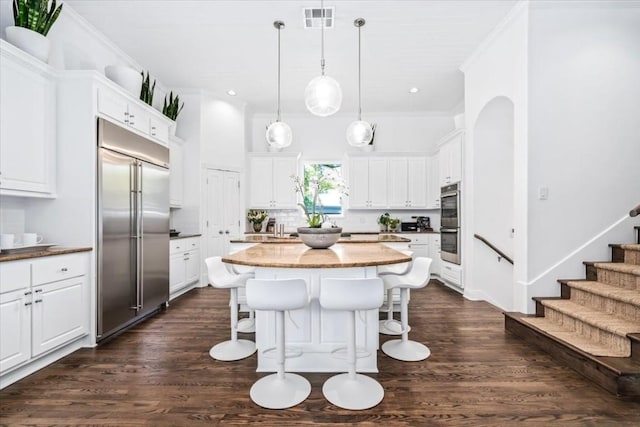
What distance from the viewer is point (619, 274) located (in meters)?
2.92

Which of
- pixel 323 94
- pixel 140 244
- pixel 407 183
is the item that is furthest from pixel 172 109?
pixel 407 183

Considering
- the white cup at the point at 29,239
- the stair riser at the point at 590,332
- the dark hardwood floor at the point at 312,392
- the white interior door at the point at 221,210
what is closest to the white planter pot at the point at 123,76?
the white cup at the point at 29,239

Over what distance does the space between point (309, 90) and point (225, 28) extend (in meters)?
1.51

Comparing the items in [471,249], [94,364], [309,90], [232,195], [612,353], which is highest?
[309,90]

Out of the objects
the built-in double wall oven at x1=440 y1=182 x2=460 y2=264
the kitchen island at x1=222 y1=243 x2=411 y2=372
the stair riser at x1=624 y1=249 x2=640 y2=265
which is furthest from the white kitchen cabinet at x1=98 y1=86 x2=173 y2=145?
the stair riser at x1=624 y1=249 x2=640 y2=265

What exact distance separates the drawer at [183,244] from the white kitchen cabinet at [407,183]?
143 inches

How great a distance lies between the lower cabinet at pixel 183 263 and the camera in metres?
4.48

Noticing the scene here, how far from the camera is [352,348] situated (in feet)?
6.89

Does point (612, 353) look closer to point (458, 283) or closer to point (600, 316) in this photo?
point (600, 316)

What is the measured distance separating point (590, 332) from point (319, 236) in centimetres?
233

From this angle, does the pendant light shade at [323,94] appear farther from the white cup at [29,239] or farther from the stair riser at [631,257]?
the stair riser at [631,257]

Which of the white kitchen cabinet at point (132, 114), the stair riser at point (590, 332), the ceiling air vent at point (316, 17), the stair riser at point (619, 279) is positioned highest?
the ceiling air vent at point (316, 17)

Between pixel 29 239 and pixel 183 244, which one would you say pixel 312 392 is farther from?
pixel 183 244

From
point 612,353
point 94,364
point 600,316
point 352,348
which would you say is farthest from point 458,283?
point 94,364
